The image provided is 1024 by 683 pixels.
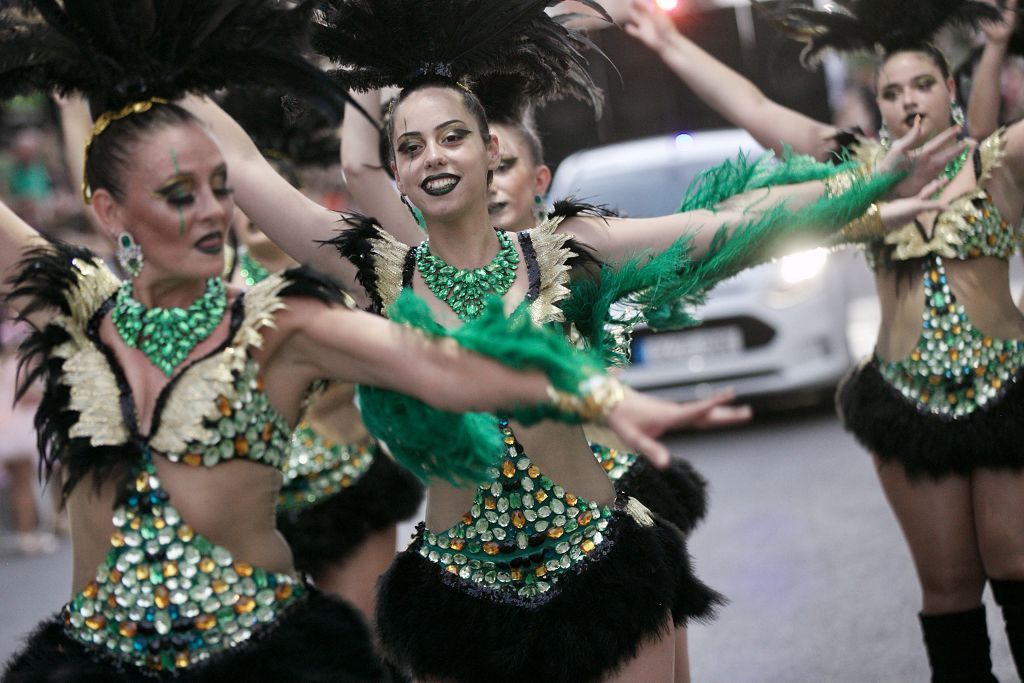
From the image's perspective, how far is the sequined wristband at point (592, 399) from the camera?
8.14 ft

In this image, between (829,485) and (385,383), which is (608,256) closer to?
(385,383)

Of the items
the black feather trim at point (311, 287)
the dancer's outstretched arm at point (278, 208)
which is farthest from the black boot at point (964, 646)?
the black feather trim at point (311, 287)

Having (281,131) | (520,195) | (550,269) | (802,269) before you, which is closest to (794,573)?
(520,195)

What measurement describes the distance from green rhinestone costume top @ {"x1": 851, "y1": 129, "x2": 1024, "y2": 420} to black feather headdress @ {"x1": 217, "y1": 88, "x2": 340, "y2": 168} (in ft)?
7.31

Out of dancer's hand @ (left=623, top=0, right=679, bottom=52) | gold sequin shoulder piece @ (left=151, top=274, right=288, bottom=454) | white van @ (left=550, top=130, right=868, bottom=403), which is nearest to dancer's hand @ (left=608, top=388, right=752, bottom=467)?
gold sequin shoulder piece @ (left=151, top=274, right=288, bottom=454)

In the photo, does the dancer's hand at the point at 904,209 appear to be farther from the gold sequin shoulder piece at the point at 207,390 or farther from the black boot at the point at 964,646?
the gold sequin shoulder piece at the point at 207,390

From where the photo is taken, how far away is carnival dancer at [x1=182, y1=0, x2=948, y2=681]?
3275 millimetres

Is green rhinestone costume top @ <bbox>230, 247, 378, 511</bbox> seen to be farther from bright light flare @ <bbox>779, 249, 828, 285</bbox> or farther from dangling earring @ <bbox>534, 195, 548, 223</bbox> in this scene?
bright light flare @ <bbox>779, 249, 828, 285</bbox>

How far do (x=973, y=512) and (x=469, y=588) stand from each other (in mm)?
1873

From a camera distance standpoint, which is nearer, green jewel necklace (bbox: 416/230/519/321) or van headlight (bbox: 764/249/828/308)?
green jewel necklace (bbox: 416/230/519/321)

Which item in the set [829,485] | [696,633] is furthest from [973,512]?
[829,485]

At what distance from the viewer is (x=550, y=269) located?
3.44 m

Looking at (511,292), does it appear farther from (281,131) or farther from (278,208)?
(281,131)

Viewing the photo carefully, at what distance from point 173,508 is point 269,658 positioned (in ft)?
1.16
